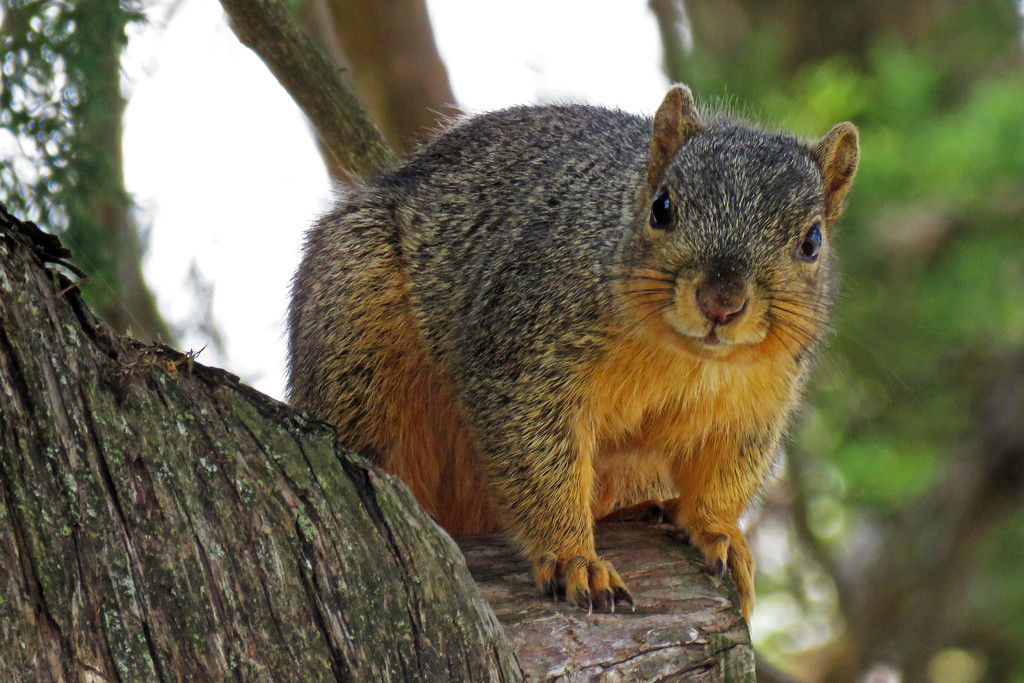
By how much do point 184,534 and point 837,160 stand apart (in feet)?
6.16

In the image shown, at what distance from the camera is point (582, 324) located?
278 centimetres

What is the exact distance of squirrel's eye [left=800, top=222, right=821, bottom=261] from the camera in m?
2.64

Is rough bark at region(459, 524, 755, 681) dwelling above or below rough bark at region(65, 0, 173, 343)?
below

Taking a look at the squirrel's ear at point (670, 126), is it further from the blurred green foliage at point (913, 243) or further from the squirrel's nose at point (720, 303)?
the blurred green foliage at point (913, 243)

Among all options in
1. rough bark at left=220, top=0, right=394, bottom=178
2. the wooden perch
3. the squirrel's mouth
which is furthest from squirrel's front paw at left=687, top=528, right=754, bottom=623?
rough bark at left=220, top=0, right=394, bottom=178

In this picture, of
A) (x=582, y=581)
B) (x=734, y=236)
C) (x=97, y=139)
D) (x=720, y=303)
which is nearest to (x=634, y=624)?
(x=582, y=581)

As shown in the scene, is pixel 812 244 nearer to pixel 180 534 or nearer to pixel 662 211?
pixel 662 211

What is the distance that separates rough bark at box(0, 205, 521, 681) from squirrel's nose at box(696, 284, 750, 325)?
0.77 metres

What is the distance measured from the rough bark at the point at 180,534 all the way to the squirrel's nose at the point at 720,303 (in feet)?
2.54

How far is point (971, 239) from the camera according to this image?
6.15 meters

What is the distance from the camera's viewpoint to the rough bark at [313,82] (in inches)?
123

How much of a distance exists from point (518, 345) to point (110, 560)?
53.8 inches

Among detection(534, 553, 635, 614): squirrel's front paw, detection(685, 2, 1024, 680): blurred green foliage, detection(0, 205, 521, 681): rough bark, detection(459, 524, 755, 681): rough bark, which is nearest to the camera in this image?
detection(0, 205, 521, 681): rough bark

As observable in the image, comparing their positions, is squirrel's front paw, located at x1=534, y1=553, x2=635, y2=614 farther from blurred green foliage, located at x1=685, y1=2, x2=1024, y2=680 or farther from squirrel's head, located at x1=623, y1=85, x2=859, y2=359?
blurred green foliage, located at x1=685, y1=2, x2=1024, y2=680
